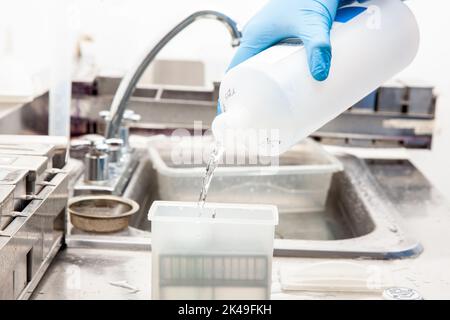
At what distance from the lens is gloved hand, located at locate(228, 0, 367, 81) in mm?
1134

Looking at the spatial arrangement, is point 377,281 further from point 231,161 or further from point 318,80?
point 231,161

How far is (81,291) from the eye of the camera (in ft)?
4.08

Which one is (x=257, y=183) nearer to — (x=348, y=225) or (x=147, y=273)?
(x=348, y=225)

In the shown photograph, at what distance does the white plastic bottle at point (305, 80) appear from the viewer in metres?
1.13

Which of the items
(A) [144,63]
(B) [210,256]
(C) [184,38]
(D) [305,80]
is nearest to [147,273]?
(B) [210,256]

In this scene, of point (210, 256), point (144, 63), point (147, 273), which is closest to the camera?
point (210, 256)

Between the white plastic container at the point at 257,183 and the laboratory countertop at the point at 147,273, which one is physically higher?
the white plastic container at the point at 257,183

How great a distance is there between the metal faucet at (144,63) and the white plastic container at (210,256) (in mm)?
926

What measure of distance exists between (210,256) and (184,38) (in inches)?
104

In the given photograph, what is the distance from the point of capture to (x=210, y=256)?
1.00 meters

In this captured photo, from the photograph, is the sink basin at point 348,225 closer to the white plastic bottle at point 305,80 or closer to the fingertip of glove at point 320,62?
the white plastic bottle at point 305,80

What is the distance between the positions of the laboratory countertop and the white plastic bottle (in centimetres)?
32

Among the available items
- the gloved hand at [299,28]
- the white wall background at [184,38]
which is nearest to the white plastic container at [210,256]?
the gloved hand at [299,28]
